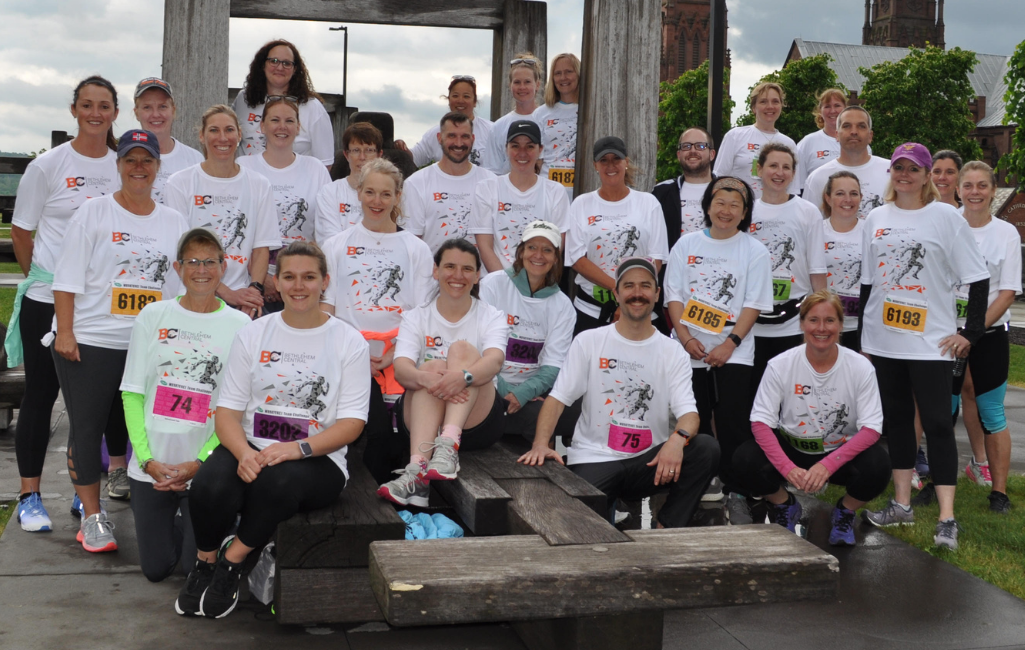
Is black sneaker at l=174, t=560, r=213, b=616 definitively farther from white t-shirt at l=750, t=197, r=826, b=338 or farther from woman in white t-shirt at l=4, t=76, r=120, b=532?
white t-shirt at l=750, t=197, r=826, b=338

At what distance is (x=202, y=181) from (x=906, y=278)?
12.0 ft

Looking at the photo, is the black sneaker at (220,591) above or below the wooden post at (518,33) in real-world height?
below

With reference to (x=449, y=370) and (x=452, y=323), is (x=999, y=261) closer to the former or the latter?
(x=452, y=323)

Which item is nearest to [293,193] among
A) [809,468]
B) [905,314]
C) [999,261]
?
[809,468]

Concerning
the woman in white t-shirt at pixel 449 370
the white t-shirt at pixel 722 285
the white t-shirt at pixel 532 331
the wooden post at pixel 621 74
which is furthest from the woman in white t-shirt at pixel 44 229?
the white t-shirt at pixel 722 285

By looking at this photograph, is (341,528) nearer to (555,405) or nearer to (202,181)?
(555,405)

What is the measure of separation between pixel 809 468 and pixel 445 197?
256cm

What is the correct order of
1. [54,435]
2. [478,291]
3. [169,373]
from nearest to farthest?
1. [169,373]
2. [478,291]
3. [54,435]

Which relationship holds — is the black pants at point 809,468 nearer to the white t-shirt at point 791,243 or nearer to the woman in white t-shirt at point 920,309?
the woman in white t-shirt at point 920,309

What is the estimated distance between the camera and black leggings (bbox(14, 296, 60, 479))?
5.10 meters

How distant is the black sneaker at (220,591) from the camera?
4.13m

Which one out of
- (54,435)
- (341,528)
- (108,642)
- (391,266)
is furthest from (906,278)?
(54,435)

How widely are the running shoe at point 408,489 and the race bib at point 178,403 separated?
81 centimetres

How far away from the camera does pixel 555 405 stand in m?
4.93
